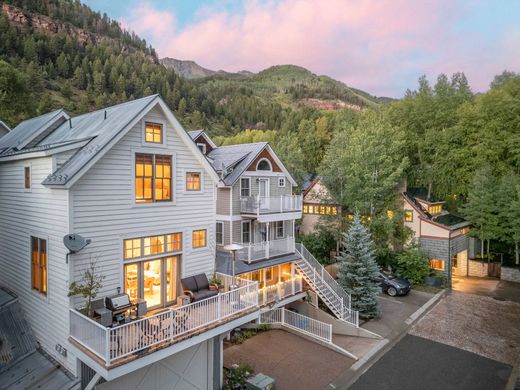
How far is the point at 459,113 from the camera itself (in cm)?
3409

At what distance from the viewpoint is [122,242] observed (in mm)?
10828

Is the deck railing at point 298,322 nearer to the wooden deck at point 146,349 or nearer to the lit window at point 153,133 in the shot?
the wooden deck at point 146,349

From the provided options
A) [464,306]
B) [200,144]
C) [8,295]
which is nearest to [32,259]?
[8,295]

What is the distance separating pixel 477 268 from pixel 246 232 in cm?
2302

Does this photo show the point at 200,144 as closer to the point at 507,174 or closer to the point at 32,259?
the point at 32,259

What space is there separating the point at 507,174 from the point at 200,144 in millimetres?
27368

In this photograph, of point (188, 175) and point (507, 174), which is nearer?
point (188, 175)

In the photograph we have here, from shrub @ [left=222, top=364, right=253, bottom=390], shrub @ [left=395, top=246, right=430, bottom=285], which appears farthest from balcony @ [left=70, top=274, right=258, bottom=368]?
shrub @ [left=395, top=246, right=430, bottom=285]

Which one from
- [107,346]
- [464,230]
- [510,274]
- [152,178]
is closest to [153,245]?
[152,178]

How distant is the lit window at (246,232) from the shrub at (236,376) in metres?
7.12

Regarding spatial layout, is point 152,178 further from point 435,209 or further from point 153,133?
point 435,209

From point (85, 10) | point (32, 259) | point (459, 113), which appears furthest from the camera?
point (85, 10)

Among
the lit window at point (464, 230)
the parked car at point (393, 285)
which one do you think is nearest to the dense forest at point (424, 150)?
the lit window at point (464, 230)

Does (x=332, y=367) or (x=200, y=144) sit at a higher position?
(x=200, y=144)
